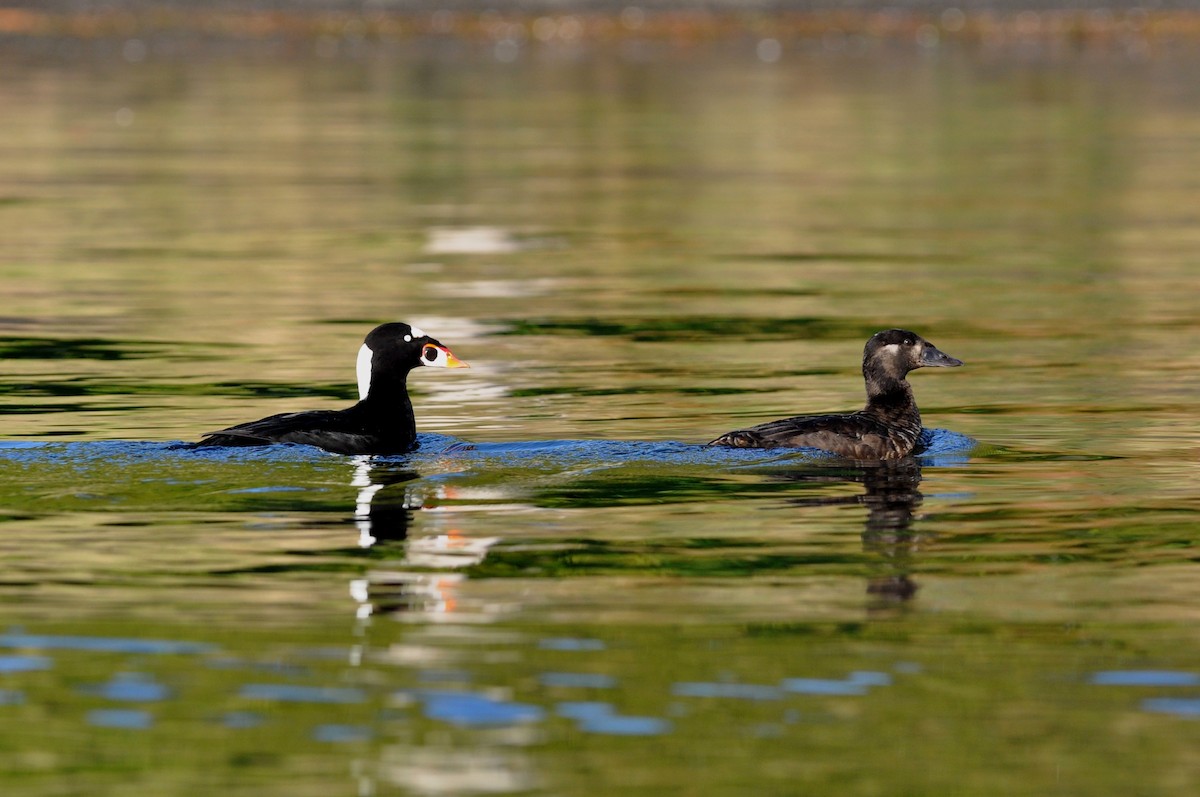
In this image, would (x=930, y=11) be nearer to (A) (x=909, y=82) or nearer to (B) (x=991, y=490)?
(A) (x=909, y=82)

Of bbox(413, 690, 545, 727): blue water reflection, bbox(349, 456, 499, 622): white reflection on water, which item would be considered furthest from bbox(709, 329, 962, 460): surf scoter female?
bbox(413, 690, 545, 727): blue water reflection

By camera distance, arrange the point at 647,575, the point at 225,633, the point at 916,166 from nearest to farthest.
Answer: the point at 225,633 < the point at 647,575 < the point at 916,166

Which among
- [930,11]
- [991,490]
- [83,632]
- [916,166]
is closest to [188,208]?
[916,166]

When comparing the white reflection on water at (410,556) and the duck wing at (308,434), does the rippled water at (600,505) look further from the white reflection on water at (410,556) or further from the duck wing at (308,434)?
the duck wing at (308,434)

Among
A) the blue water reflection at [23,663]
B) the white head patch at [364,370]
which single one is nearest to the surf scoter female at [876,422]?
the white head patch at [364,370]

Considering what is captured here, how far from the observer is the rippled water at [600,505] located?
28.0 ft

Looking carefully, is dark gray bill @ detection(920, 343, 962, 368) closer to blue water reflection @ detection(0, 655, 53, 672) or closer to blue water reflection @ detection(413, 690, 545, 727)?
blue water reflection @ detection(413, 690, 545, 727)

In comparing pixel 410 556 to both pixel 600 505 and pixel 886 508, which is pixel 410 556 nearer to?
pixel 600 505

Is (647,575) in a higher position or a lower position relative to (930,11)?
lower

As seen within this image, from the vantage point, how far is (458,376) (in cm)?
1917

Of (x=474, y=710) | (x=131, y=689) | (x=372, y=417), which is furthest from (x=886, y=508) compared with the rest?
(x=131, y=689)

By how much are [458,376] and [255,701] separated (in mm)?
10385

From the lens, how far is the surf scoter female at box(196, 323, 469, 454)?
14.1 m

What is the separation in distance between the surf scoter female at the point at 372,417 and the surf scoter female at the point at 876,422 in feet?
6.53
